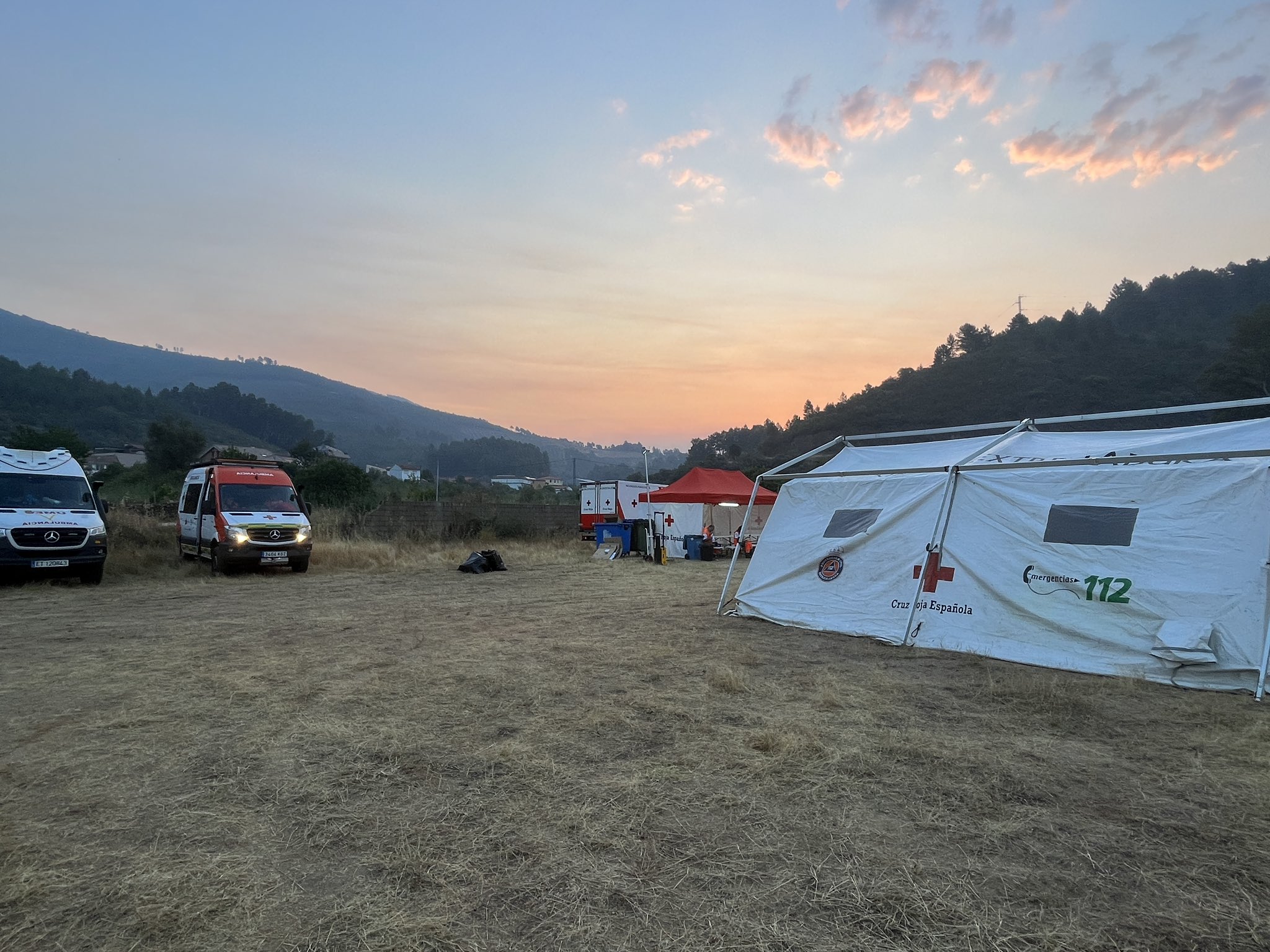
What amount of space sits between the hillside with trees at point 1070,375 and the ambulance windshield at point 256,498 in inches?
1282

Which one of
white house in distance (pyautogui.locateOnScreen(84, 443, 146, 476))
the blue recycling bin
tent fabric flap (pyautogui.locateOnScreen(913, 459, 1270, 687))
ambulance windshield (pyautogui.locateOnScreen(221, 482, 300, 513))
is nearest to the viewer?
tent fabric flap (pyautogui.locateOnScreen(913, 459, 1270, 687))

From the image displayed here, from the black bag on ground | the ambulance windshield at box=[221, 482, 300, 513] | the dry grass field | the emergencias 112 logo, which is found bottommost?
the black bag on ground

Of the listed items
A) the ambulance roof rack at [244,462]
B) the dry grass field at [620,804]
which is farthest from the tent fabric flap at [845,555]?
the ambulance roof rack at [244,462]

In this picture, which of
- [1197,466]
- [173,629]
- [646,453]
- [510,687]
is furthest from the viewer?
[646,453]

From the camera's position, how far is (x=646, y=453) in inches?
1036

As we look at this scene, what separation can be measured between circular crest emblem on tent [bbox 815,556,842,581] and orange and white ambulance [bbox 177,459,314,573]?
38.2 feet

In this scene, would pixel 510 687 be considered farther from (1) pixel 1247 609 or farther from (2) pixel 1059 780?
(1) pixel 1247 609

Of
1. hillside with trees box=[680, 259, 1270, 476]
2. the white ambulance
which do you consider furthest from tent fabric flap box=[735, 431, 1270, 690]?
hillside with trees box=[680, 259, 1270, 476]

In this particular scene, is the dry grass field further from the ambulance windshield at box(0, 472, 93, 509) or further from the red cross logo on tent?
the ambulance windshield at box(0, 472, 93, 509)

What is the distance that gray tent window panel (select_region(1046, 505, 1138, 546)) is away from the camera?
6.84 metres

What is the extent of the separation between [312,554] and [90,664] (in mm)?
12236

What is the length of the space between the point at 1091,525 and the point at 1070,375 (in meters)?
61.9

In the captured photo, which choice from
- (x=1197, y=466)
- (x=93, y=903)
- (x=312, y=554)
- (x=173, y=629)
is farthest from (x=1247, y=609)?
(x=312, y=554)

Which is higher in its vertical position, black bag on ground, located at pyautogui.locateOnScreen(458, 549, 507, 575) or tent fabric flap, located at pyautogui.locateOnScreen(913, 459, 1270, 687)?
tent fabric flap, located at pyautogui.locateOnScreen(913, 459, 1270, 687)
